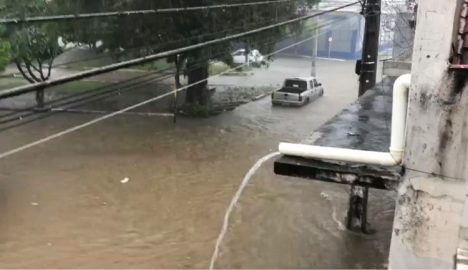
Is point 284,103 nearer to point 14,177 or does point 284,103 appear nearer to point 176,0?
point 176,0

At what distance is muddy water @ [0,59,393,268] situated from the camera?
32.1ft

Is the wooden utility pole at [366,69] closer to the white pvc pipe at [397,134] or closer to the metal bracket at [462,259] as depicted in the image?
the white pvc pipe at [397,134]

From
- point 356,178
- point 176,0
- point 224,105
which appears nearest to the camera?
point 356,178

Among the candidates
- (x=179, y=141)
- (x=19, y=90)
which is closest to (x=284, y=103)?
(x=179, y=141)

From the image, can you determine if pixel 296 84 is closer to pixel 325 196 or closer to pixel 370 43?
pixel 325 196

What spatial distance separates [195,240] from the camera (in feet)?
34.4

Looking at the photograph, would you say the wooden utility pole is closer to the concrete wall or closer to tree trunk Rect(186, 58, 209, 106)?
the concrete wall

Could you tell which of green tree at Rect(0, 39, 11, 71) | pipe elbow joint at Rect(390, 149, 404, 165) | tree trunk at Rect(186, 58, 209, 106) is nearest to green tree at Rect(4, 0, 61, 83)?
green tree at Rect(0, 39, 11, 71)

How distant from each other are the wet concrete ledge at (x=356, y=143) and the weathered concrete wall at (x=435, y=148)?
21 centimetres

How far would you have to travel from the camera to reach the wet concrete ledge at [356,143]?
13.4 feet

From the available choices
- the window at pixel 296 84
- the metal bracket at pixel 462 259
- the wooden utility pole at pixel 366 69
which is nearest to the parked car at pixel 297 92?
the window at pixel 296 84

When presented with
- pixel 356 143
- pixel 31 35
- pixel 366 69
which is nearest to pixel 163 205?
pixel 366 69

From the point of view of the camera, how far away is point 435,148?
12.0 ft

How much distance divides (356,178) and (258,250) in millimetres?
6042
